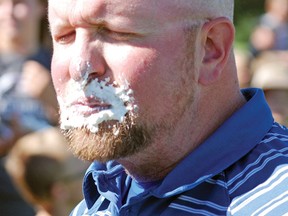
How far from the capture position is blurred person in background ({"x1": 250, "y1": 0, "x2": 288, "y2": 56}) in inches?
365

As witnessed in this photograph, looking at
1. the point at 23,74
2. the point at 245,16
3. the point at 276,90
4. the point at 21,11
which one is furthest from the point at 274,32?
the point at 245,16

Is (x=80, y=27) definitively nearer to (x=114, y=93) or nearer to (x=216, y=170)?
(x=114, y=93)

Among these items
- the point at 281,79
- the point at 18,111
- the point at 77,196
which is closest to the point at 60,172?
the point at 77,196

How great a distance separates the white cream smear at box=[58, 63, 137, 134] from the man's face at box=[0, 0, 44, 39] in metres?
3.64

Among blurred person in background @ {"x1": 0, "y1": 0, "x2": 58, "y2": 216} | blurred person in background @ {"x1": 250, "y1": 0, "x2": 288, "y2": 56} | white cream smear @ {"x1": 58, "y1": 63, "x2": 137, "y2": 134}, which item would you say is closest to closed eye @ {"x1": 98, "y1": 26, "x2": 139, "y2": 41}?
white cream smear @ {"x1": 58, "y1": 63, "x2": 137, "y2": 134}

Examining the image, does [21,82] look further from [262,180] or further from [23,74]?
[262,180]

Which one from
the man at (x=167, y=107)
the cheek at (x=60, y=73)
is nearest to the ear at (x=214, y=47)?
the man at (x=167, y=107)

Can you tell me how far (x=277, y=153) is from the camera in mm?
2383

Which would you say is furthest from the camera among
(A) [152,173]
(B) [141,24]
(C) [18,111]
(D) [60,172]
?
(C) [18,111]

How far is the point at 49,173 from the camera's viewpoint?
14.4 ft

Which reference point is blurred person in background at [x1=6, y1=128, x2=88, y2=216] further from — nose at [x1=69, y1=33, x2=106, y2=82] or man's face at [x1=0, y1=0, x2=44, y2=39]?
nose at [x1=69, y1=33, x2=106, y2=82]

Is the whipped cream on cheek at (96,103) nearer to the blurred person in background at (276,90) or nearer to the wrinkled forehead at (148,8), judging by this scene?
the wrinkled forehead at (148,8)

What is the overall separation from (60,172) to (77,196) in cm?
14

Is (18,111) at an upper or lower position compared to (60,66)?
lower
